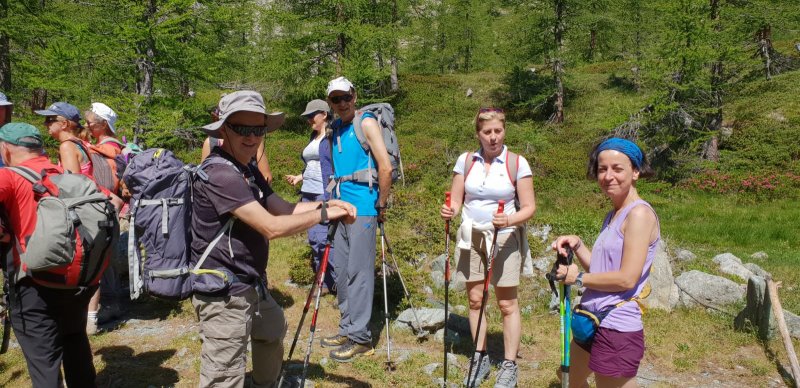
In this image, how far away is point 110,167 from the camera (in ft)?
17.0

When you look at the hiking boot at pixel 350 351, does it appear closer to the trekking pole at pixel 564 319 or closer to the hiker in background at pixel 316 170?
the hiker in background at pixel 316 170

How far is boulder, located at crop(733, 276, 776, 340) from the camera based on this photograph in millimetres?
5344

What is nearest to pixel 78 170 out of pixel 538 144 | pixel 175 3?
pixel 175 3

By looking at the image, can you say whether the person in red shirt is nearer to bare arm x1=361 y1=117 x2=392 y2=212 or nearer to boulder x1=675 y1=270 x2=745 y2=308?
bare arm x1=361 y1=117 x2=392 y2=212

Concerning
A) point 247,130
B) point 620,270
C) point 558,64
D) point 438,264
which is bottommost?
point 438,264

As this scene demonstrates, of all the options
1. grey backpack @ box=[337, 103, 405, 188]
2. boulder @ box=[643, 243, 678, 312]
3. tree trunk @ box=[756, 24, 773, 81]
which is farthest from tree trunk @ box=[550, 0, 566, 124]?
grey backpack @ box=[337, 103, 405, 188]

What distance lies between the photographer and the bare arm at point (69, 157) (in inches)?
181

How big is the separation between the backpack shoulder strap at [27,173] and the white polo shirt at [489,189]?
306 cm

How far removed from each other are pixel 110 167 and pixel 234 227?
3057mm

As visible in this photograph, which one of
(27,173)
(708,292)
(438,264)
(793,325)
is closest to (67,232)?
(27,173)

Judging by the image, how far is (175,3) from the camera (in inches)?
502

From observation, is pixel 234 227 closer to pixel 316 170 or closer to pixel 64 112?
pixel 64 112

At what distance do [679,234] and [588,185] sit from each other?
5.81m

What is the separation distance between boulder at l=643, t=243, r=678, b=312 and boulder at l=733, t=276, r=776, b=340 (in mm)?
805
